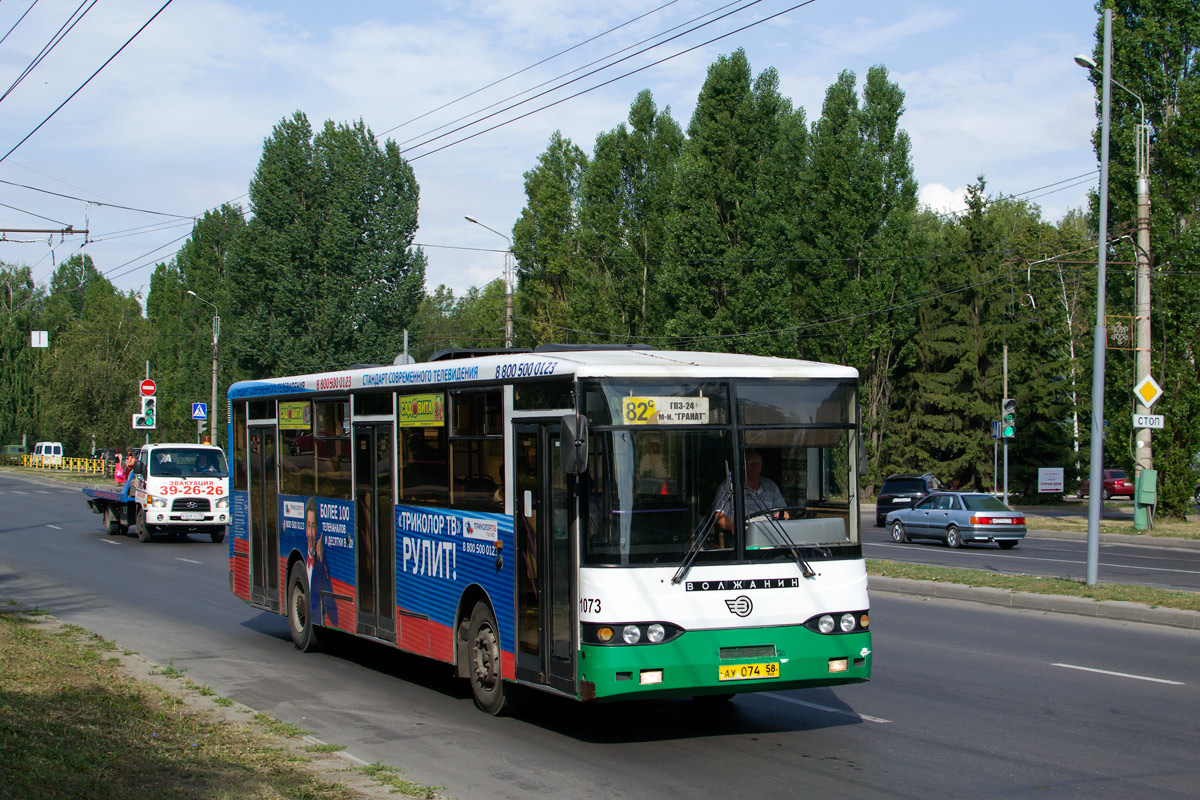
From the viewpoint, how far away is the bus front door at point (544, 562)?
8.48 m

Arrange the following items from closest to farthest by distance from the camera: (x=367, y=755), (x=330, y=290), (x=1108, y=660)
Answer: (x=367, y=755) < (x=1108, y=660) < (x=330, y=290)

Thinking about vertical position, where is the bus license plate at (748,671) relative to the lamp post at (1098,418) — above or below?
below

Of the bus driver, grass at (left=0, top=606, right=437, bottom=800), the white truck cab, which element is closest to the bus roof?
the bus driver

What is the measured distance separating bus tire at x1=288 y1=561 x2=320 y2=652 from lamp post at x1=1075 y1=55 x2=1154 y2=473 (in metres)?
27.5

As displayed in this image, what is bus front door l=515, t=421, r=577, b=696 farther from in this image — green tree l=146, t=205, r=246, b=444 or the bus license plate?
green tree l=146, t=205, r=246, b=444

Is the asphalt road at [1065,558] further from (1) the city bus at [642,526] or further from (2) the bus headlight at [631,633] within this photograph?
(2) the bus headlight at [631,633]

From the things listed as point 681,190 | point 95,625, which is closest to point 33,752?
point 95,625

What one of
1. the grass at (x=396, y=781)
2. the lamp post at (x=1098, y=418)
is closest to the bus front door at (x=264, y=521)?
the grass at (x=396, y=781)

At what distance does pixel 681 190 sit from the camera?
51.3 meters

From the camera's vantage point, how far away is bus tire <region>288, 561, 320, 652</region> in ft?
43.2

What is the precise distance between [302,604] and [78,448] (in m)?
84.3

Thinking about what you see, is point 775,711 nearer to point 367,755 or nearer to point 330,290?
point 367,755

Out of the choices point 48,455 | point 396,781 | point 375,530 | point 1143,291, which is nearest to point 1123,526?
point 1143,291

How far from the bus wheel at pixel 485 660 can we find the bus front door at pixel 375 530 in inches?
65.2
